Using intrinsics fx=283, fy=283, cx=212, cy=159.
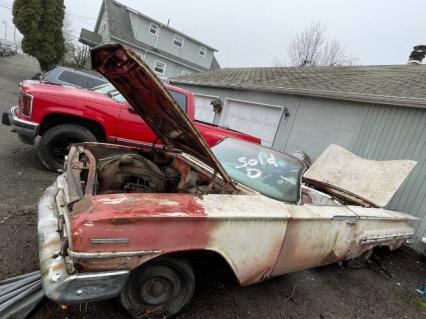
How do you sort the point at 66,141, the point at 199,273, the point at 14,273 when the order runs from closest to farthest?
the point at 14,273 → the point at 199,273 → the point at 66,141

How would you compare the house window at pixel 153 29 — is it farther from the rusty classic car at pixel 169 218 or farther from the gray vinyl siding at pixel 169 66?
the rusty classic car at pixel 169 218

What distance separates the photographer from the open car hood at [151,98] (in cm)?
208

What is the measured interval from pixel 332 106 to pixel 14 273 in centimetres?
767

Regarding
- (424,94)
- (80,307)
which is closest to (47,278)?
(80,307)

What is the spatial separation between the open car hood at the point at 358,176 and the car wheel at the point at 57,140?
3.63 metres

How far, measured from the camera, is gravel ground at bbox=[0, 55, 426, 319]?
252 cm

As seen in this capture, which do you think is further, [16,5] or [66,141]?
[16,5]

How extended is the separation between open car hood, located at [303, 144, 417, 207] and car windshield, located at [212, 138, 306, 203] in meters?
1.34

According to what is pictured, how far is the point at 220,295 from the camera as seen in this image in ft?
9.02

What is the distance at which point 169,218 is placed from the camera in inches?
74.5

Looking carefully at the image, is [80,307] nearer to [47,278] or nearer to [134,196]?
[47,278]

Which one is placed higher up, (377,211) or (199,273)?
(377,211)

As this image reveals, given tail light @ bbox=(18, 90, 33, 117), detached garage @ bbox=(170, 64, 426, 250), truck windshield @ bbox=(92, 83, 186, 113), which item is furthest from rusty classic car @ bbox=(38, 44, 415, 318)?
detached garage @ bbox=(170, 64, 426, 250)

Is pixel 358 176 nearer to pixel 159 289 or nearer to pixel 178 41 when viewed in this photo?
pixel 159 289
